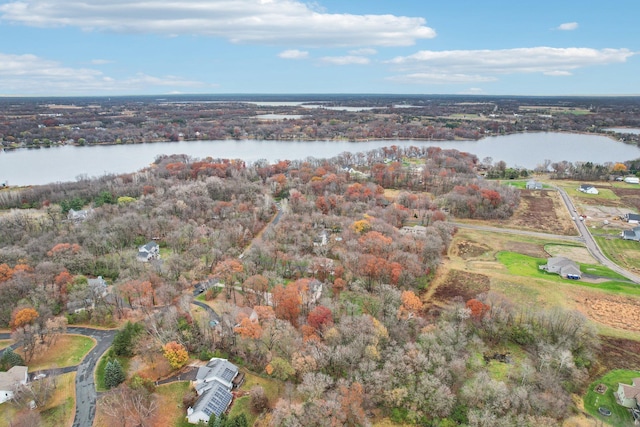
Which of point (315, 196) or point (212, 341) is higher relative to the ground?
point (315, 196)

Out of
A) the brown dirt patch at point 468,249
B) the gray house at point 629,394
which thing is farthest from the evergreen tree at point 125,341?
the brown dirt patch at point 468,249

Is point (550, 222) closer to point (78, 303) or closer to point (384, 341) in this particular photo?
point (384, 341)

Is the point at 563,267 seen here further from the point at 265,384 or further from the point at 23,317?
the point at 23,317

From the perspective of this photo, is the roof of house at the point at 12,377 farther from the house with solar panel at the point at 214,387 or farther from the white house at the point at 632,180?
the white house at the point at 632,180

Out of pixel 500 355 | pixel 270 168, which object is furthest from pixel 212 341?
pixel 270 168

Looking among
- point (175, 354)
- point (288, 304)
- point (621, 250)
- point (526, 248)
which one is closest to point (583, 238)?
A: point (621, 250)

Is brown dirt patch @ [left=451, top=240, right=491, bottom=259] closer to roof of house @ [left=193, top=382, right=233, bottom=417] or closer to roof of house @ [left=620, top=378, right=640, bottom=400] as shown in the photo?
roof of house @ [left=620, top=378, right=640, bottom=400]

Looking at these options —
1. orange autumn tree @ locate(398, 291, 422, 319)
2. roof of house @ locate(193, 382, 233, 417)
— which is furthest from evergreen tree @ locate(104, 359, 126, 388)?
orange autumn tree @ locate(398, 291, 422, 319)
